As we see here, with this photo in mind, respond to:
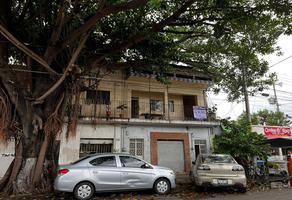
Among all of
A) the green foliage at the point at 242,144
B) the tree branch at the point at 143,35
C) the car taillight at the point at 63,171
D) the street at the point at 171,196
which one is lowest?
the street at the point at 171,196

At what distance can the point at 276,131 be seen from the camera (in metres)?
21.2

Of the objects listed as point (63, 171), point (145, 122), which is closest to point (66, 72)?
point (63, 171)

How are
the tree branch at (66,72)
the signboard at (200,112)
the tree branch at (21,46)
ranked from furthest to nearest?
1. the signboard at (200,112)
2. the tree branch at (66,72)
3. the tree branch at (21,46)

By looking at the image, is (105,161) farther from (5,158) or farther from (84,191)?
(5,158)

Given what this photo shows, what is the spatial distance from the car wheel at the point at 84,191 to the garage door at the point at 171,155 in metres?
8.61

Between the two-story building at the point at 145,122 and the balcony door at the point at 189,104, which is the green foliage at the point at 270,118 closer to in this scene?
the balcony door at the point at 189,104

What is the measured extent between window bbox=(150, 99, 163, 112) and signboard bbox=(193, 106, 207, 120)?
7.85ft

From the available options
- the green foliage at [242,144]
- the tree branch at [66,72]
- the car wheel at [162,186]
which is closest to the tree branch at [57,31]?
the tree branch at [66,72]

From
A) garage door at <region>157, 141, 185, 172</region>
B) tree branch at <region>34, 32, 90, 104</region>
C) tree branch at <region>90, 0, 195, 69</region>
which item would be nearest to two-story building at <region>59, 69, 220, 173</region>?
garage door at <region>157, 141, 185, 172</region>

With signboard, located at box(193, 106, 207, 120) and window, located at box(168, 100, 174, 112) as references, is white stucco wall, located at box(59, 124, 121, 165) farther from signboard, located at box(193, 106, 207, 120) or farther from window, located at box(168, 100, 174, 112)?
→ signboard, located at box(193, 106, 207, 120)

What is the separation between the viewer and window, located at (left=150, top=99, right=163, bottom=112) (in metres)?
17.7

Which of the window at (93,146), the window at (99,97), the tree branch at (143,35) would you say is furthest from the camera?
the window at (99,97)

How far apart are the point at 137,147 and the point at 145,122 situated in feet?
5.35

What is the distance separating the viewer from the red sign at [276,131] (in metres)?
20.6
